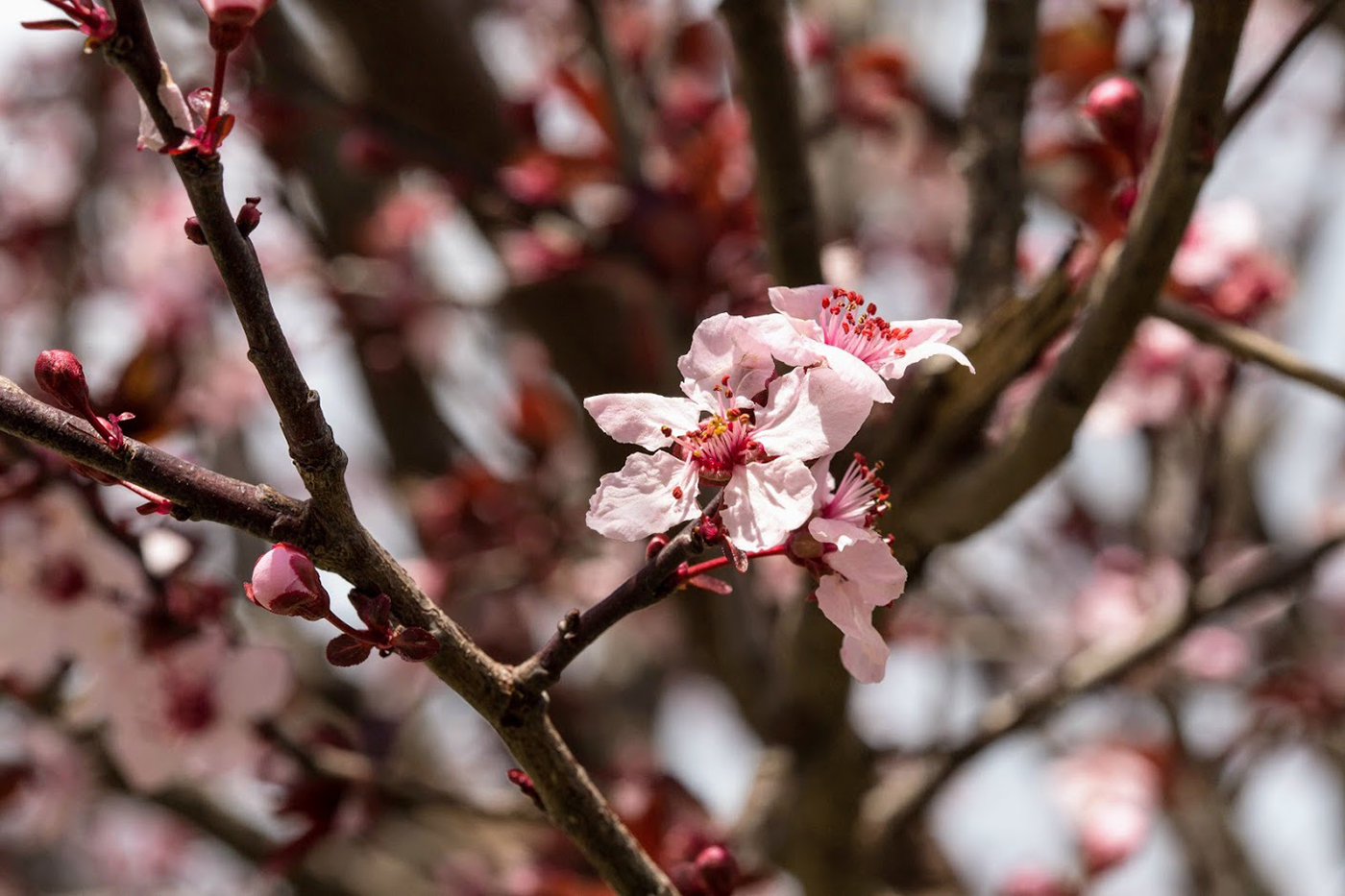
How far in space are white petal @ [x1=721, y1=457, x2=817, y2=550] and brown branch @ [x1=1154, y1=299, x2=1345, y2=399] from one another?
47cm

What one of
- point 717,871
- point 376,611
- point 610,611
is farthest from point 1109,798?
point 376,611

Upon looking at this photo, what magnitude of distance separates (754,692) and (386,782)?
521mm

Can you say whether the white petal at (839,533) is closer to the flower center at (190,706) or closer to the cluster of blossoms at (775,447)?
the cluster of blossoms at (775,447)

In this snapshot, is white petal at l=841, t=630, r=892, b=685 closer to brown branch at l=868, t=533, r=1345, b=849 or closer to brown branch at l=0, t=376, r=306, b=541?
brown branch at l=0, t=376, r=306, b=541

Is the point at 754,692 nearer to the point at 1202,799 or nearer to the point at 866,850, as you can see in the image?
the point at 866,850

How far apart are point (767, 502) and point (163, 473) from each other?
32 cm

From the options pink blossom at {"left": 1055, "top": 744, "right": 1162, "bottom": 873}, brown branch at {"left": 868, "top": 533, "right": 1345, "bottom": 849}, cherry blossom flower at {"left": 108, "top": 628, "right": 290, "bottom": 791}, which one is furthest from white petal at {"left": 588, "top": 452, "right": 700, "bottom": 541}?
pink blossom at {"left": 1055, "top": 744, "right": 1162, "bottom": 873}

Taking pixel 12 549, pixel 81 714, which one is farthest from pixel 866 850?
pixel 12 549

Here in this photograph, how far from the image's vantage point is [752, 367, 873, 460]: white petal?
1.94 ft

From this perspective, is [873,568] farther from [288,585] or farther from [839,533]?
[288,585]

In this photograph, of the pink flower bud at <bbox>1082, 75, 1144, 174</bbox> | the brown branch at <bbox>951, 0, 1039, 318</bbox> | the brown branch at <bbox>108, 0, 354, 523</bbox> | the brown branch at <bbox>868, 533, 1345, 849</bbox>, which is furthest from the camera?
the brown branch at <bbox>868, 533, 1345, 849</bbox>

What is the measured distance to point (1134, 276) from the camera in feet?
2.70

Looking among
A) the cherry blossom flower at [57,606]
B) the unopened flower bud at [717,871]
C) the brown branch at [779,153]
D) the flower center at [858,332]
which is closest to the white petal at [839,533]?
the flower center at [858,332]


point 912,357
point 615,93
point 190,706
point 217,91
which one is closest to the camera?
point 217,91
